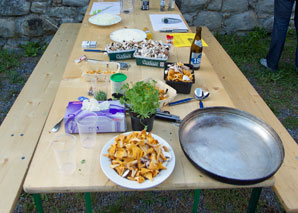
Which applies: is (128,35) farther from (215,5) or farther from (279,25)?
(215,5)

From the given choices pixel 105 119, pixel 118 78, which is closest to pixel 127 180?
pixel 105 119

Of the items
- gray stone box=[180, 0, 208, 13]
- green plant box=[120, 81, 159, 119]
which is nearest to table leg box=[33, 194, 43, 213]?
green plant box=[120, 81, 159, 119]

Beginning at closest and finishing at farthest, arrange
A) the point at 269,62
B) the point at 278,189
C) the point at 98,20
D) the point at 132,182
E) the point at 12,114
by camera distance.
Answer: the point at 132,182, the point at 278,189, the point at 12,114, the point at 98,20, the point at 269,62

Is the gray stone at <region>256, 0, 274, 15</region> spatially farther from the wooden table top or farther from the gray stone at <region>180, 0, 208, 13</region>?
the wooden table top

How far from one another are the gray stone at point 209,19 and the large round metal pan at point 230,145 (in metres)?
3.39

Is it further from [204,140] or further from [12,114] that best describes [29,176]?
[12,114]

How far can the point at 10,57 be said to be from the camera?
13.6 ft

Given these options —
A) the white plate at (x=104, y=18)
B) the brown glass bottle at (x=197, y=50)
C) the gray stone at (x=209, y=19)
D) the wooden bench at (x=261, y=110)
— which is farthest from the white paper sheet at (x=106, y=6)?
the gray stone at (x=209, y=19)

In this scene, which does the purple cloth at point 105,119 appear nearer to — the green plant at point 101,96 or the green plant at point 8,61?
the green plant at point 101,96

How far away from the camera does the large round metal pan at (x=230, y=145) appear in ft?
3.77

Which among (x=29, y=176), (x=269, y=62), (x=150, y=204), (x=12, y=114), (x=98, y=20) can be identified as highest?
(x=98, y=20)

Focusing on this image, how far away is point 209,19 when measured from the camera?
4.48 meters

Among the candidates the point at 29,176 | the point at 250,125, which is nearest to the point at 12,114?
the point at 29,176

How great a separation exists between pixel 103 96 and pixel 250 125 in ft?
2.71
